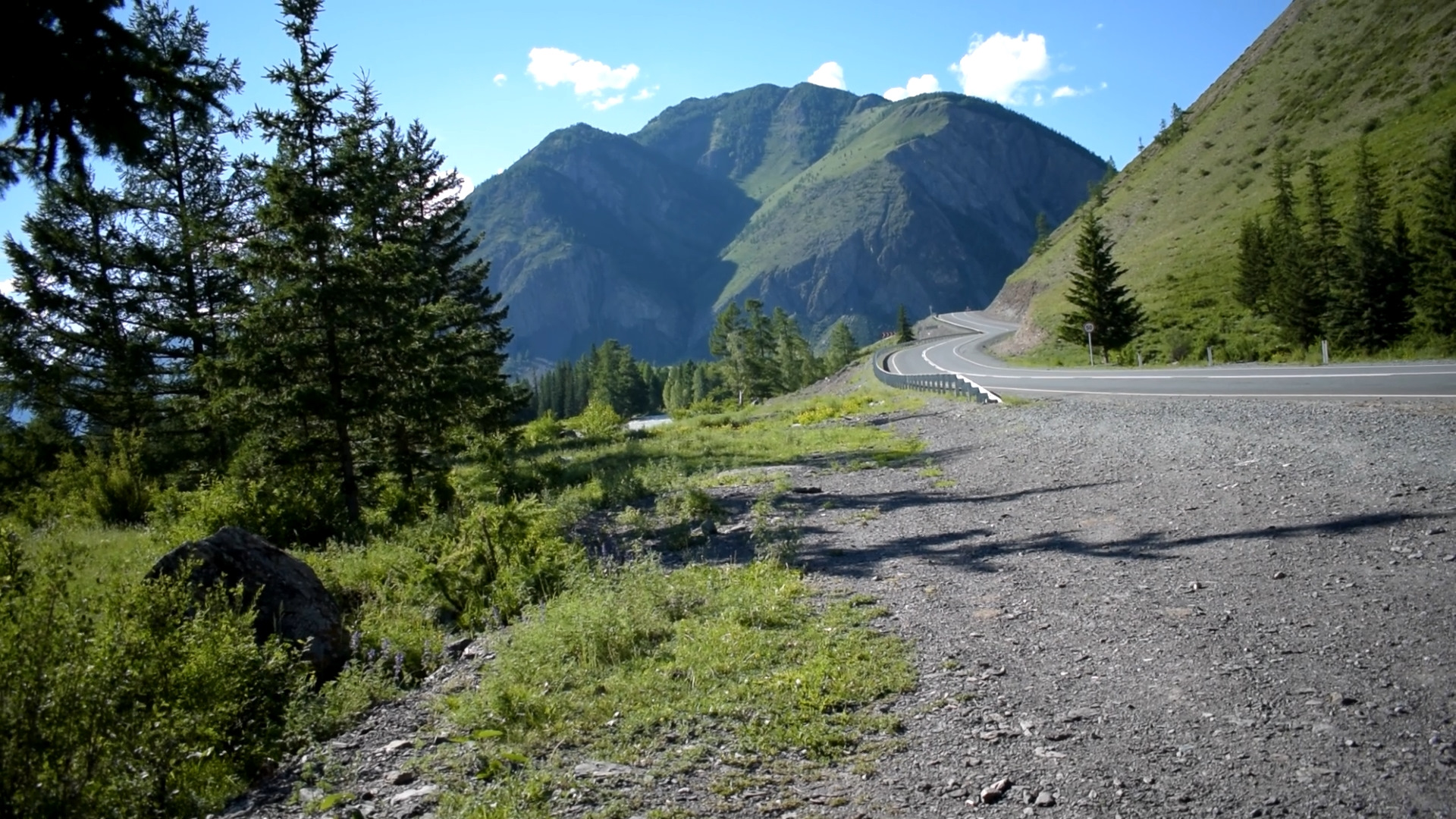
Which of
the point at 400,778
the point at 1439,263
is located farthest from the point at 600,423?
the point at 1439,263

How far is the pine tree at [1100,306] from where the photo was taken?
4859 centimetres

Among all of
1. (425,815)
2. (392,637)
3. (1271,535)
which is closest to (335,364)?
(392,637)

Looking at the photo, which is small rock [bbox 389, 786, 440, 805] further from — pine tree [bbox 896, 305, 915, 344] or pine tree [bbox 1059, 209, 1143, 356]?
pine tree [bbox 896, 305, 915, 344]

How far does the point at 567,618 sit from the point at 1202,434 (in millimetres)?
10656

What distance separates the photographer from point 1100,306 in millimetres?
50000

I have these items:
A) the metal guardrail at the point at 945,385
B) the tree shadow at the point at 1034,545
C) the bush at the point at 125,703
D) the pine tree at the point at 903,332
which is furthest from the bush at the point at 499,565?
the pine tree at the point at 903,332

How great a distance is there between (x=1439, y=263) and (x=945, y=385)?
19.1m

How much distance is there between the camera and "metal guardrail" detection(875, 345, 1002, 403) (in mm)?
25375

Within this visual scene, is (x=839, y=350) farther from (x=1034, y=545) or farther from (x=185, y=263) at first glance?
(x=1034, y=545)

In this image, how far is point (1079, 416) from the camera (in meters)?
17.8

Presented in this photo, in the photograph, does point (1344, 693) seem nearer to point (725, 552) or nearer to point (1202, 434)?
point (725, 552)

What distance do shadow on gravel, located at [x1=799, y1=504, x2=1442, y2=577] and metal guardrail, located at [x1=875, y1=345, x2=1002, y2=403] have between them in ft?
52.0

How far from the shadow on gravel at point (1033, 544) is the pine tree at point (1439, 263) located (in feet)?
93.4

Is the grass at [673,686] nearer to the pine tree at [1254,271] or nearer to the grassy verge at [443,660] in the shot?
the grassy verge at [443,660]
